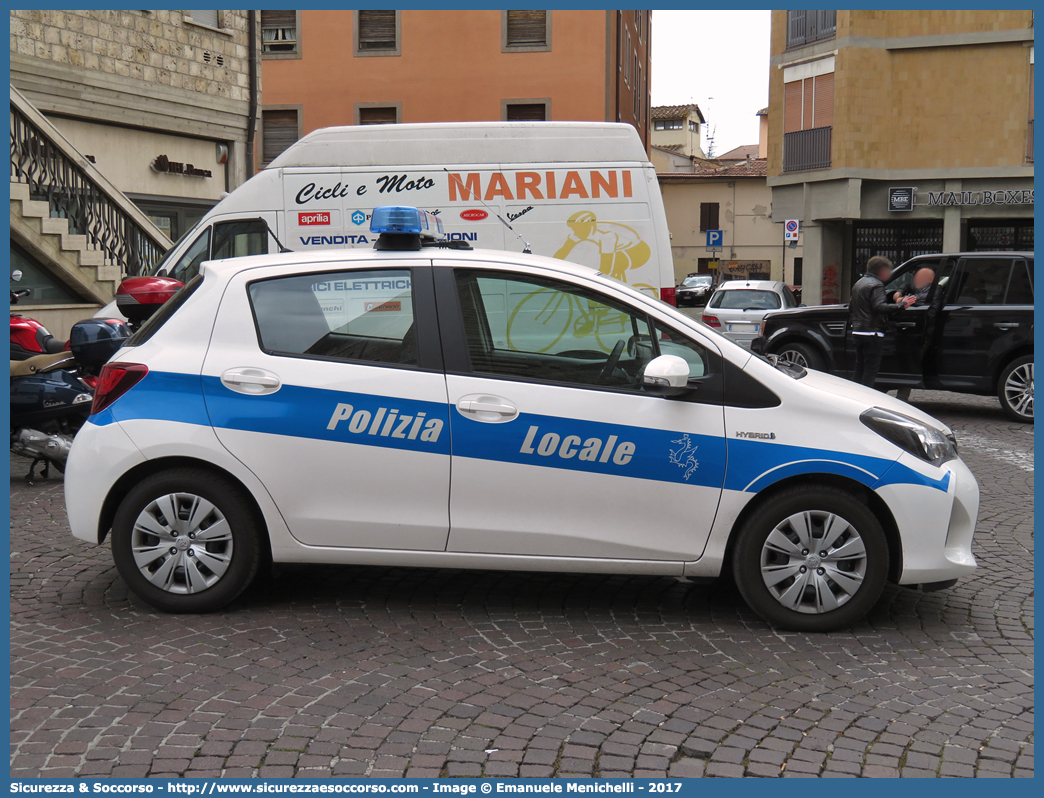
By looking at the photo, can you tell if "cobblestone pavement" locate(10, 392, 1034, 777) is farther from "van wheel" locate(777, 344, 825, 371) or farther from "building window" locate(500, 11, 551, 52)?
"building window" locate(500, 11, 551, 52)

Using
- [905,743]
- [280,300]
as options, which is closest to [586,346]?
[280,300]

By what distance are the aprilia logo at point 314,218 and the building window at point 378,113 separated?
78.5ft

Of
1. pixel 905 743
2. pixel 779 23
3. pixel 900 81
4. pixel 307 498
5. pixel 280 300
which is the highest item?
pixel 779 23

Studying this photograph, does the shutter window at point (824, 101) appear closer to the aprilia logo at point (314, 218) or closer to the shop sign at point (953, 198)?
the shop sign at point (953, 198)

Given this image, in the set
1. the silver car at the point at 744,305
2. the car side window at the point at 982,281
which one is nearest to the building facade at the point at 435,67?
the silver car at the point at 744,305

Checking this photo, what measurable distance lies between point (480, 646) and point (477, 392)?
42.3 inches

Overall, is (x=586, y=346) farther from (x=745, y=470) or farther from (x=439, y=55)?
(x=439, y=55)

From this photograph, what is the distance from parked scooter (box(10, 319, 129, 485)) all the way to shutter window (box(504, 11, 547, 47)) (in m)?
27.6

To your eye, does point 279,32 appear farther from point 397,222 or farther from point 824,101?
point 397,222

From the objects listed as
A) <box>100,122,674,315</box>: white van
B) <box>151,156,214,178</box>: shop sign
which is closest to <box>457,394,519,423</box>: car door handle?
<box>100,122,674,315</box>: white van

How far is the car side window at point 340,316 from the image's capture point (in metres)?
4.86

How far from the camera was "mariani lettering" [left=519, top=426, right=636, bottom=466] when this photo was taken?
15.4 ft

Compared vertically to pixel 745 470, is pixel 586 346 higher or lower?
higher

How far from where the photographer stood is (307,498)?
190 inches
